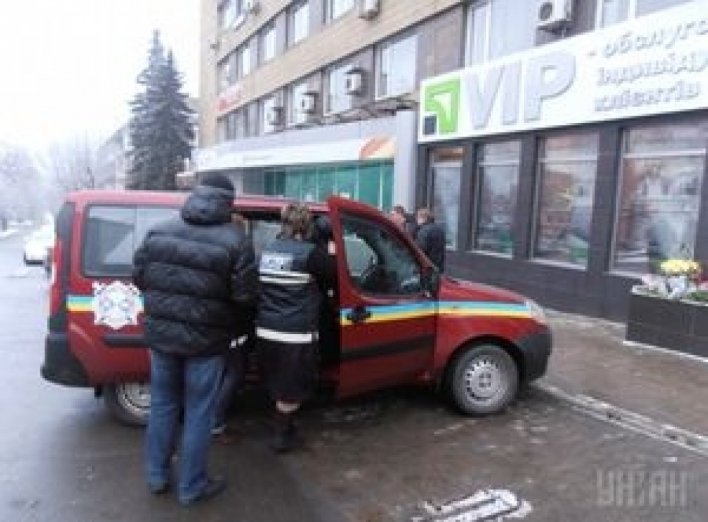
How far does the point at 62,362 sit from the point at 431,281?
2.85 metres

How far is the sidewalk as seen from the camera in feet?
19.0

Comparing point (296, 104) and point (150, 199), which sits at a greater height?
point (296, 104)

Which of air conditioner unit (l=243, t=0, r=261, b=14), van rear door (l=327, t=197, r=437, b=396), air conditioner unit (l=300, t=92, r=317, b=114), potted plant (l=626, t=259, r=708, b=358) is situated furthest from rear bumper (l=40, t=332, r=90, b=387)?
air conditioner unit (l=243, t=0, r=261, b=14)

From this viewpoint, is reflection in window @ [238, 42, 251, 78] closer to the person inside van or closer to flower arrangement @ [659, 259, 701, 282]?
flower arrangement @ [659, 259, 701, 282]

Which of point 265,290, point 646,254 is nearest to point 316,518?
point 265,290

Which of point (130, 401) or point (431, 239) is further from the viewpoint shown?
point (431, 239)

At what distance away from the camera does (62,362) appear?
15.4ft

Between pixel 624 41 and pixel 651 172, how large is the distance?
1945mm

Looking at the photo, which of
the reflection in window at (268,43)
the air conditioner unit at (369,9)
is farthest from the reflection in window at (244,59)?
the air conditioner unit at (369,9)

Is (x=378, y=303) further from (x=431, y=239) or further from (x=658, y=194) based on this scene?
(x=658, y=194)

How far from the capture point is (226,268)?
3.84m

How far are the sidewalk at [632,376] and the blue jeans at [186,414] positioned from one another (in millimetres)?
3690

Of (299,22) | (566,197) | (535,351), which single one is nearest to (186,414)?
(535,351)

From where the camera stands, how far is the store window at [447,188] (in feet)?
44.9
